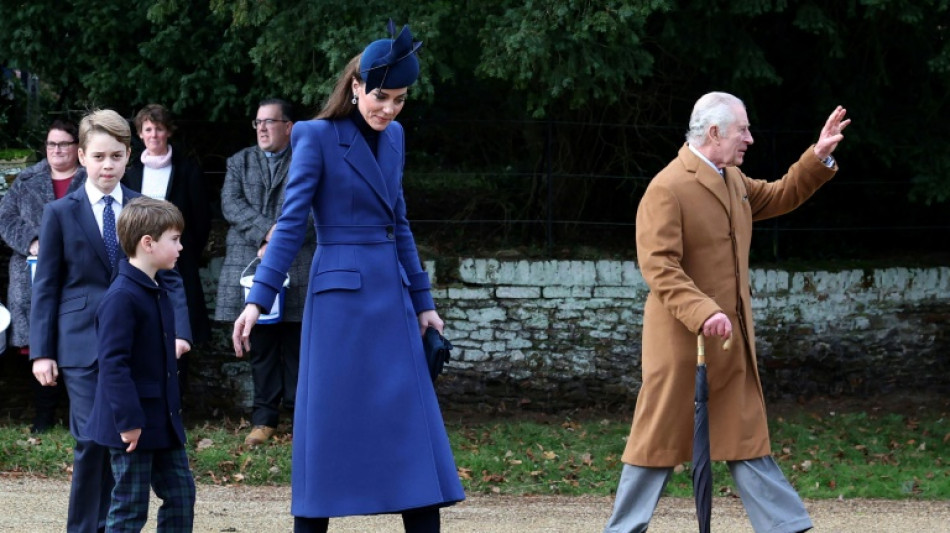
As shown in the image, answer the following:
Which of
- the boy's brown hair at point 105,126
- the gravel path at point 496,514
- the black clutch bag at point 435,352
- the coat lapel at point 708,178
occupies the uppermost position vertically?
the boy's brown hair at point 105,126

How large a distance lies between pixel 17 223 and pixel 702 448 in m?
5.29

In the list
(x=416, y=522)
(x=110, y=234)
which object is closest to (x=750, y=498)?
(x=416, y=522)

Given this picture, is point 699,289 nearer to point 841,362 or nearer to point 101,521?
point 101,521

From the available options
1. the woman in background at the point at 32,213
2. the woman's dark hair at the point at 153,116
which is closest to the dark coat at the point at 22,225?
the woman in background at the point at 32,213

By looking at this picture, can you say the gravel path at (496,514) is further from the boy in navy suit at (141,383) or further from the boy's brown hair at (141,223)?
the boy's brown hair at (141,223)

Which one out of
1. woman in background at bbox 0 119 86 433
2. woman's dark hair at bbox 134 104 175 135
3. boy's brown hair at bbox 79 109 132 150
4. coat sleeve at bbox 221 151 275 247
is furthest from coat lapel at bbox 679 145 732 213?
woman in background at bbox 0 119 86 433

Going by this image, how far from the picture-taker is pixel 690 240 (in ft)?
19.1

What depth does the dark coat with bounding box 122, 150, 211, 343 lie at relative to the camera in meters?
9.48

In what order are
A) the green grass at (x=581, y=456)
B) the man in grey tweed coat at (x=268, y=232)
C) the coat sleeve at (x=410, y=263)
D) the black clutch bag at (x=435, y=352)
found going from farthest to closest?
the man in grey tweed coat at (x=268, y=232) < the green grass at (x=581, y=456) < the coat sleeve at (x=410, y=263) < the black clutch bag at (x=435, y=352)

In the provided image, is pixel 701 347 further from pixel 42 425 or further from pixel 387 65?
pixel 42 425

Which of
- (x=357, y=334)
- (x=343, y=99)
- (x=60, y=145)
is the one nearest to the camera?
(x=357, y=334)

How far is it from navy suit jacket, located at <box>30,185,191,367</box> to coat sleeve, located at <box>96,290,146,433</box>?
650 millimetres

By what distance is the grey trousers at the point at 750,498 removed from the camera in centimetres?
571

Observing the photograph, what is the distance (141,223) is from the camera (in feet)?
17.5
